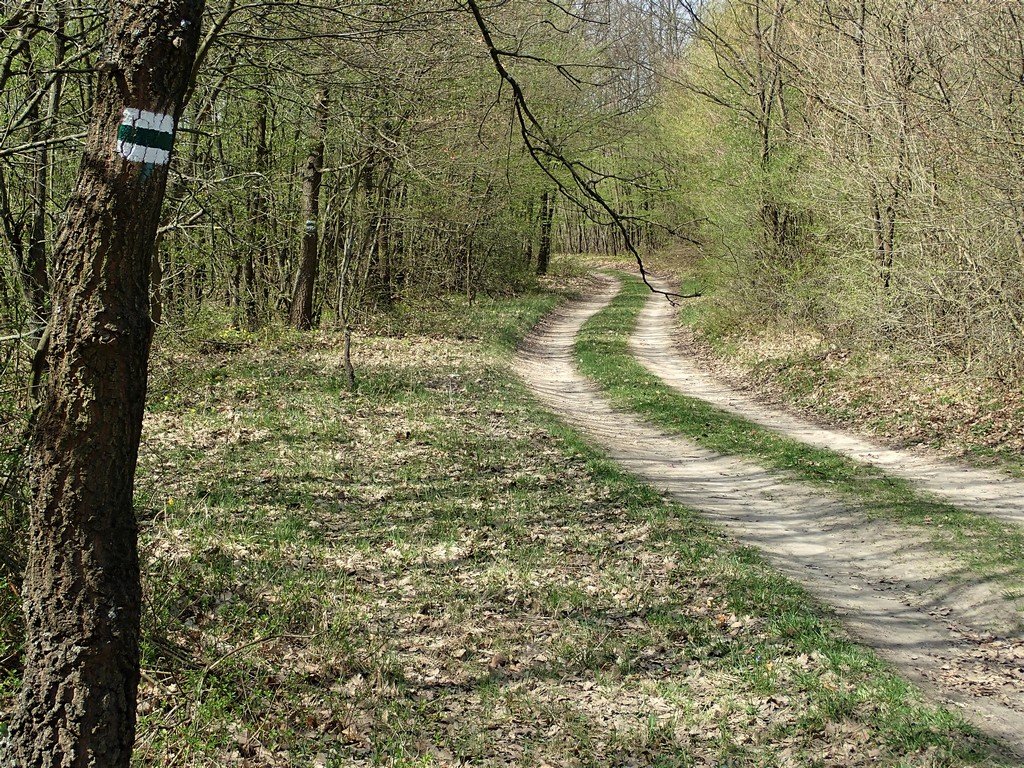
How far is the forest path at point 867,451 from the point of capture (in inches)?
339

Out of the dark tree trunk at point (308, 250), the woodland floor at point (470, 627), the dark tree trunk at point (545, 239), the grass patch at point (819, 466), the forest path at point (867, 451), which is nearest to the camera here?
→ the woodland floor at point (470, 627)

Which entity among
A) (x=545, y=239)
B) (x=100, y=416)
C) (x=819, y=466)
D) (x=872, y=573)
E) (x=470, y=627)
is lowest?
(x=470, y=627)

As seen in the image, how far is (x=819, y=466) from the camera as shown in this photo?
33.3 feet

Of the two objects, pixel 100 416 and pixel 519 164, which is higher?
pixel 519 164

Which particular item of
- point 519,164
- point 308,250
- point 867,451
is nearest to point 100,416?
point 867,451

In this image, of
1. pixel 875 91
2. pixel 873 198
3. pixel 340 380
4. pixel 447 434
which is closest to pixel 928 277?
pixel 873 198

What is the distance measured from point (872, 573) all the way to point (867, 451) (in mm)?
4484

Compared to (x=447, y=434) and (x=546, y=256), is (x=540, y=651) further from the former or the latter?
(x=546, y=256)

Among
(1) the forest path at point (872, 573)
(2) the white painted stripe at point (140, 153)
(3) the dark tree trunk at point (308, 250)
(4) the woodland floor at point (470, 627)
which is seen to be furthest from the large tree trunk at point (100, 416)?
(3) the dark tree trunk at point (308, 250)

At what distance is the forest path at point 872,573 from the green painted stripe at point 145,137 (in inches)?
204

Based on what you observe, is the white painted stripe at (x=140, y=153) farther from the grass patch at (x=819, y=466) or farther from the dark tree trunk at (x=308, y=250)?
the dark tree trunk at (x=308, y=250)

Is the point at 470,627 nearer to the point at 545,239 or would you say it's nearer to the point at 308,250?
the point at 308,250

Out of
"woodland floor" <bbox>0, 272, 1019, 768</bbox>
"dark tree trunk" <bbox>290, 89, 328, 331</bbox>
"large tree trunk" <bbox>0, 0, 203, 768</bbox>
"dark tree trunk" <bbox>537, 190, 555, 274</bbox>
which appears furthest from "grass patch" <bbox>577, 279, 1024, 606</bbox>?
"dark tree trunk" <bbox>537, 190, 555, 274</bbox>

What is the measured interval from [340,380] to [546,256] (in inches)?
1067
